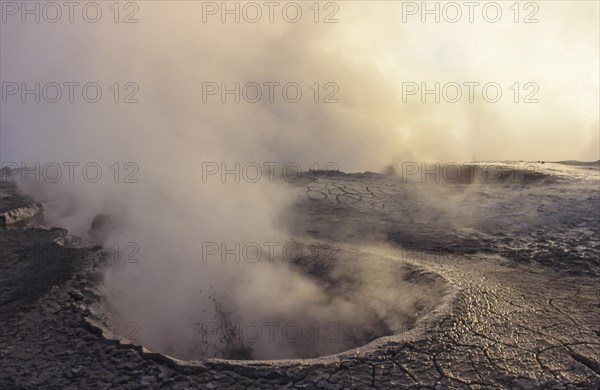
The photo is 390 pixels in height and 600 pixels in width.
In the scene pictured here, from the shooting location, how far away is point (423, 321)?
10.2ft

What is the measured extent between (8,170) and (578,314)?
7848mm

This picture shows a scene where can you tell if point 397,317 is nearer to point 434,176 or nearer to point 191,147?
point 191,147

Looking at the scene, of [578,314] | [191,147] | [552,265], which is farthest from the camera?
[191,147]

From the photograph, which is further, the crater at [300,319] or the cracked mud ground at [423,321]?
the crater at [300,319]

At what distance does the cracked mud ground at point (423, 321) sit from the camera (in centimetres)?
258

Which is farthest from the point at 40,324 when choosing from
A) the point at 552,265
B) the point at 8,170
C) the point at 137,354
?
the point at 8,170

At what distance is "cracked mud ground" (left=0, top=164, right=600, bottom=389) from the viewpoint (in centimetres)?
258

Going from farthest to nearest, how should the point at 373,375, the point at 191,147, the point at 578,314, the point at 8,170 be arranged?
the point at 8,170
the point at 191,147
the point at 578,314
the point at 373,375

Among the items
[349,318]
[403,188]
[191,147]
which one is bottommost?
[349,318]

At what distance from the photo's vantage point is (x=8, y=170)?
26.1 ft

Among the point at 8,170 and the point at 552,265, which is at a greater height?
the point at 8,170

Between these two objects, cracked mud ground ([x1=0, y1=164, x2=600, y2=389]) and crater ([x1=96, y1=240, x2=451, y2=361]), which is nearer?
cracked mud ground ([x1=0, y1=164, x2=600, y2=389])

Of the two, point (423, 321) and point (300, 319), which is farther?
point (300, 319)

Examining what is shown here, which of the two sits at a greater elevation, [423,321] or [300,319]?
[423,321]
